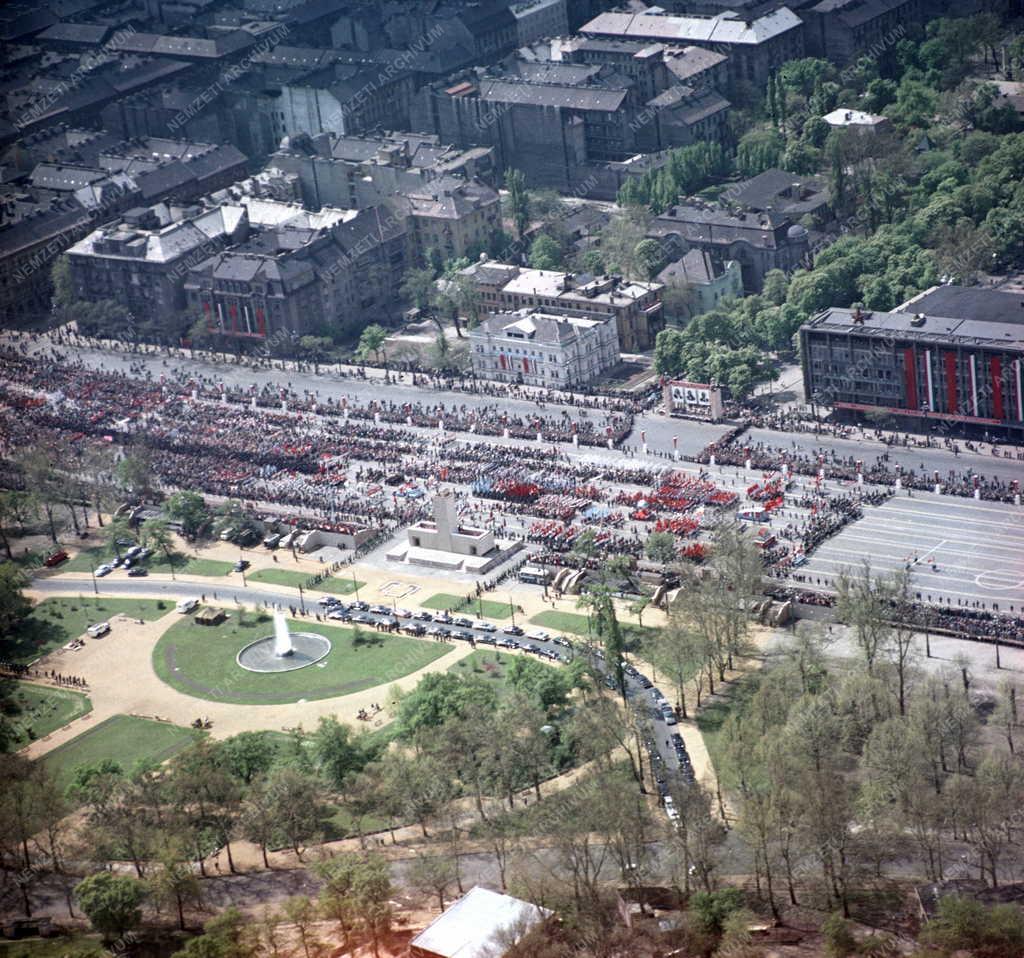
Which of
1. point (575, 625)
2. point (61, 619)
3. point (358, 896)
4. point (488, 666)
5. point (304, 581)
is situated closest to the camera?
point (358, 896)

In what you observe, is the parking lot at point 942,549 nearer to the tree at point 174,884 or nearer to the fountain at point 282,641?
the fountain at point 282,641

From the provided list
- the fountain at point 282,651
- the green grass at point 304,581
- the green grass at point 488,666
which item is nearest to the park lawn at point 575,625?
the green grass at point 488,666

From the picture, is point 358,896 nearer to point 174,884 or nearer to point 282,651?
point 174,884

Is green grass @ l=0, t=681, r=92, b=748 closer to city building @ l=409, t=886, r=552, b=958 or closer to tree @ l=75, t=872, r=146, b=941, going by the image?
tree @ l=75, t=872, r=146, b=941

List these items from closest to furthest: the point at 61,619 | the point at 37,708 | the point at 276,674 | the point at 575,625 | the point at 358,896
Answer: the point at 358,896
the point at 37,708
the point at 276,674
the point at 575,625
the point at 61,619

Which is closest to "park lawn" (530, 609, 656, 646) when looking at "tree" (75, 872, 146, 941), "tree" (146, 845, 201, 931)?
"tree" (146, 845, 201, 931)

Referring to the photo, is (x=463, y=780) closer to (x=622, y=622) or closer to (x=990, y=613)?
(x=622, y=622)

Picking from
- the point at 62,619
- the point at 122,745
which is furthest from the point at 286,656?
the point at 62,619
